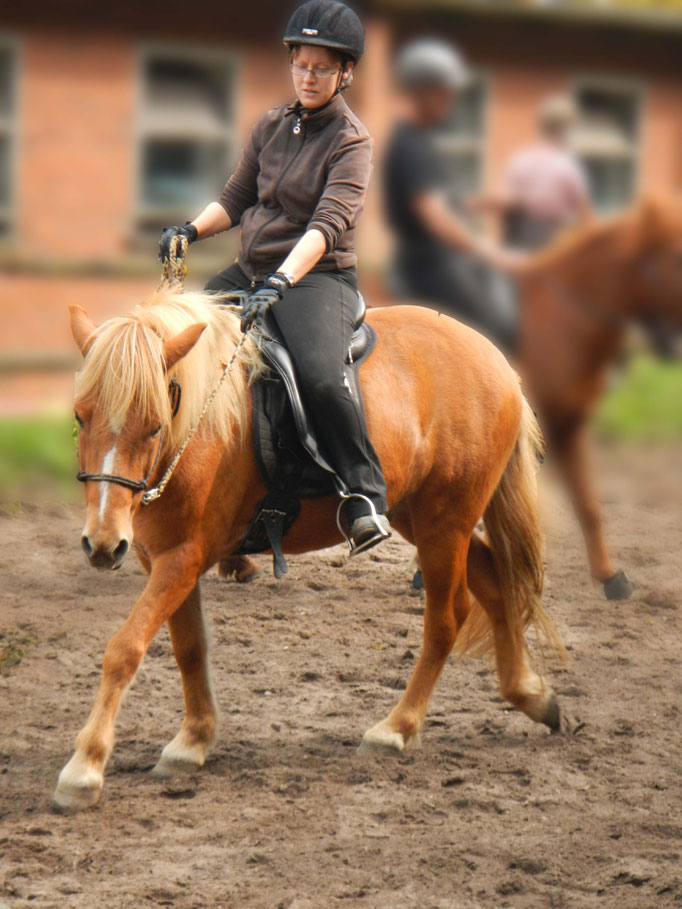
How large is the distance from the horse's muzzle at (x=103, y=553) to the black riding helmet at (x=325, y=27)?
1.63 m

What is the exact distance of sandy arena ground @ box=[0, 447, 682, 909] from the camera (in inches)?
141

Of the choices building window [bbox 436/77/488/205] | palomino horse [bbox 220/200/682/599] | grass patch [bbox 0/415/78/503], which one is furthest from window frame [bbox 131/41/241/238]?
palomino horse [bbox 220/200/682/599]

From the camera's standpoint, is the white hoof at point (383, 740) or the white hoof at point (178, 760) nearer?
the white hoof at point (178, 760)

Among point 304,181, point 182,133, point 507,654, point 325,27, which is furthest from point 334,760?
point 182,133

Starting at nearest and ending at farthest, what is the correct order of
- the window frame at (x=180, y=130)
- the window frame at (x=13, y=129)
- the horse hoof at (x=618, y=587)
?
the horse hoof at (x=618, y=587) → the window frame at (x=13, y=129) → the window frame at (x=180, y=130)

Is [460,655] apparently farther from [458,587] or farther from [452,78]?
[452,78]

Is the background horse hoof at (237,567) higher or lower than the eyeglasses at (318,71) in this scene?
lower

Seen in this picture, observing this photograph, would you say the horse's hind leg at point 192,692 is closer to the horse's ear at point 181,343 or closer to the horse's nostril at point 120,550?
the horse's nostril at point 120,550

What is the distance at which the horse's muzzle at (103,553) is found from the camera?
3473 millimetres

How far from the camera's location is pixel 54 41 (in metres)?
12.5

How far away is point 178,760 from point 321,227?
1.84 m

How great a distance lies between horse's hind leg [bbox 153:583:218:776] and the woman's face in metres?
1.66

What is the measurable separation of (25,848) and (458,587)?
183 centimetres

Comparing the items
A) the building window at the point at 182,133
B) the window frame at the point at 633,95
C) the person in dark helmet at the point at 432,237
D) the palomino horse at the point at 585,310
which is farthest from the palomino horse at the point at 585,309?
the window frame at the point at 633,95
